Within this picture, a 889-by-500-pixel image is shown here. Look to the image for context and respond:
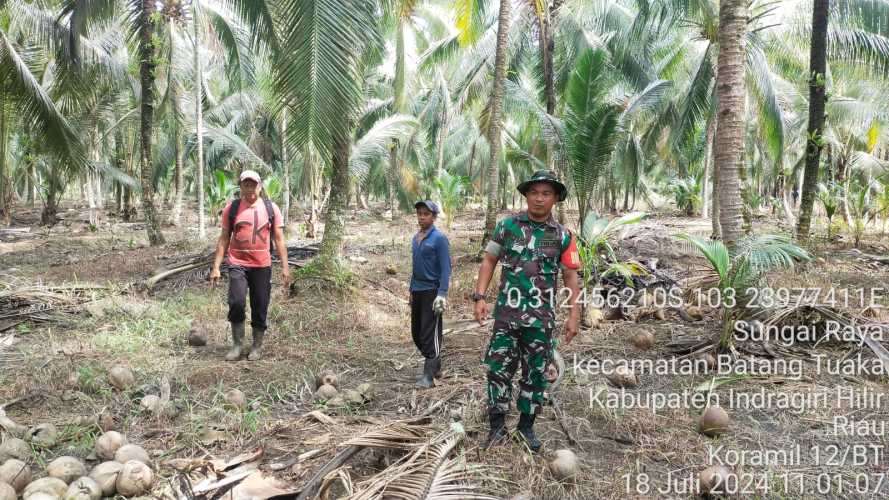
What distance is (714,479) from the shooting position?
273 centimetres

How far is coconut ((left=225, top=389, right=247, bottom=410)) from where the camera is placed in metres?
3.77

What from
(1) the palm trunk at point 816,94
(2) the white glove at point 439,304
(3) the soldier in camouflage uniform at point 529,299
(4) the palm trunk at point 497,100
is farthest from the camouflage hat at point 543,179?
(1) the palm trunk at point 816,94

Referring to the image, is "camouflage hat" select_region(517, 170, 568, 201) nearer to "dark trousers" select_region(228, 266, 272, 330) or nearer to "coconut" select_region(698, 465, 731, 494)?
"coconut" select_region(698, 465, 731, 494)

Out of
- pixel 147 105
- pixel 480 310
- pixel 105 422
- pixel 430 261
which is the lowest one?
pixel 105 422

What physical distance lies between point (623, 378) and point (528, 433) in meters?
1.36

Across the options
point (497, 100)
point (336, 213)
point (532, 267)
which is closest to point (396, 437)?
point (532, 267)

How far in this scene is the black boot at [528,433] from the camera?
124 inches

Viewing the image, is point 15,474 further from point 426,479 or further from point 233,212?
point 233,212

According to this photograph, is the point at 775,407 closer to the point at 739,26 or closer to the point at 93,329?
the point at 739,26

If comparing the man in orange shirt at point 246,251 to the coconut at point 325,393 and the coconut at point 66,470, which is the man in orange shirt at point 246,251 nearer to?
the coconut at point 325,393

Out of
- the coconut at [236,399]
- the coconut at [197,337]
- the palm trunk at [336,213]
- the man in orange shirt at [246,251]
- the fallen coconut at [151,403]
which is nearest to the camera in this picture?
the fallen coconut at [151,403]

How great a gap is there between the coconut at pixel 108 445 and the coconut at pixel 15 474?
1.17ft

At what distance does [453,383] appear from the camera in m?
4.38

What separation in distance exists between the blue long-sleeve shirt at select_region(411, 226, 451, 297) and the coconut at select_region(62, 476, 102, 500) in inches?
97.1
